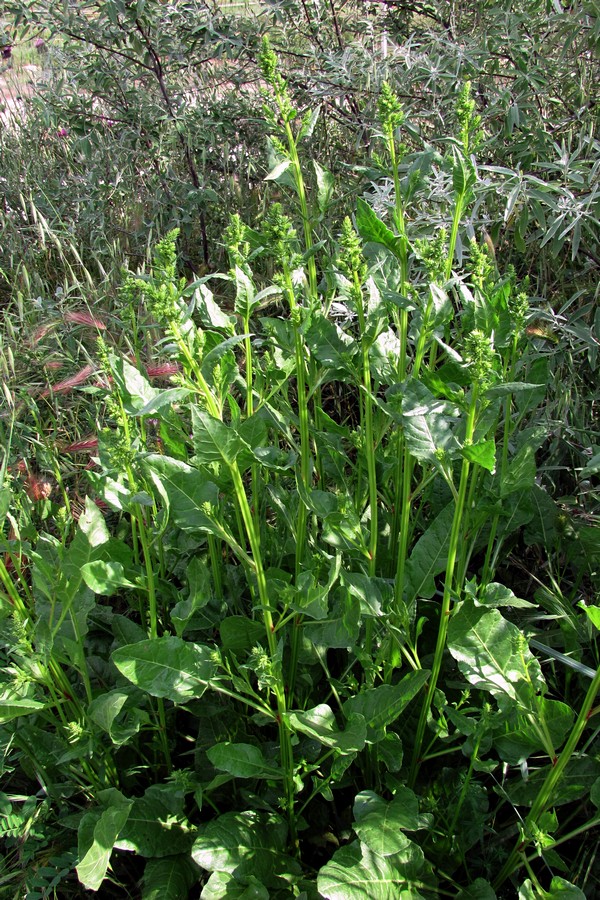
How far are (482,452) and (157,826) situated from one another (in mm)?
873

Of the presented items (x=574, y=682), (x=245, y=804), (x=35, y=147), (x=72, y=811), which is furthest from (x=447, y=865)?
(x=35, y=147)

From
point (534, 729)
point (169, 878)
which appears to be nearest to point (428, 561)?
point (534, 729)

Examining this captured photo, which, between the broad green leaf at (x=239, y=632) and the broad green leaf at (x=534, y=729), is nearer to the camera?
the broad green leaf at (x=534, y=729)

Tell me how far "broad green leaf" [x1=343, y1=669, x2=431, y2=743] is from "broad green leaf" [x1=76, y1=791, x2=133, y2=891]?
0.38 m

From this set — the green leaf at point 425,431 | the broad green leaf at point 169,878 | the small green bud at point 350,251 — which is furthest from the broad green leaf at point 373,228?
the broad green leaf at point 169,878

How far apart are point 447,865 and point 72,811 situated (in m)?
0.74

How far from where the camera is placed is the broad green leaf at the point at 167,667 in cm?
110

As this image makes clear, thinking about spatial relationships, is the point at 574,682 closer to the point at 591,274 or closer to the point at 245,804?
the point at 245,804

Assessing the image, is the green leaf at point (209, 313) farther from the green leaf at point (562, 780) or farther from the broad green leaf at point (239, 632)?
the green leaf at point (562, 780)

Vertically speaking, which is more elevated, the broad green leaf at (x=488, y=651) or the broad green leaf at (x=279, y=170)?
the broad green leaf at (x=279, y=170)

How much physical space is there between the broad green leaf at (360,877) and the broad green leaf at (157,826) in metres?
0.28

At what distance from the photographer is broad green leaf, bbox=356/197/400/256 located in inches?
42.8

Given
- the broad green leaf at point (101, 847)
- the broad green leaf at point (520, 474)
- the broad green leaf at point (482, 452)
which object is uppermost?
the broad green leaf at point (482, 452)

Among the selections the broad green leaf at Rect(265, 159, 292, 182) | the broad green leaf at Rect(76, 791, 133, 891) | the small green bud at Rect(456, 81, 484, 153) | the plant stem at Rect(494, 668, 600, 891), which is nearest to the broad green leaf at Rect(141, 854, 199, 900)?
the broad green leaf at Rect(76, 791, 133, 891)
